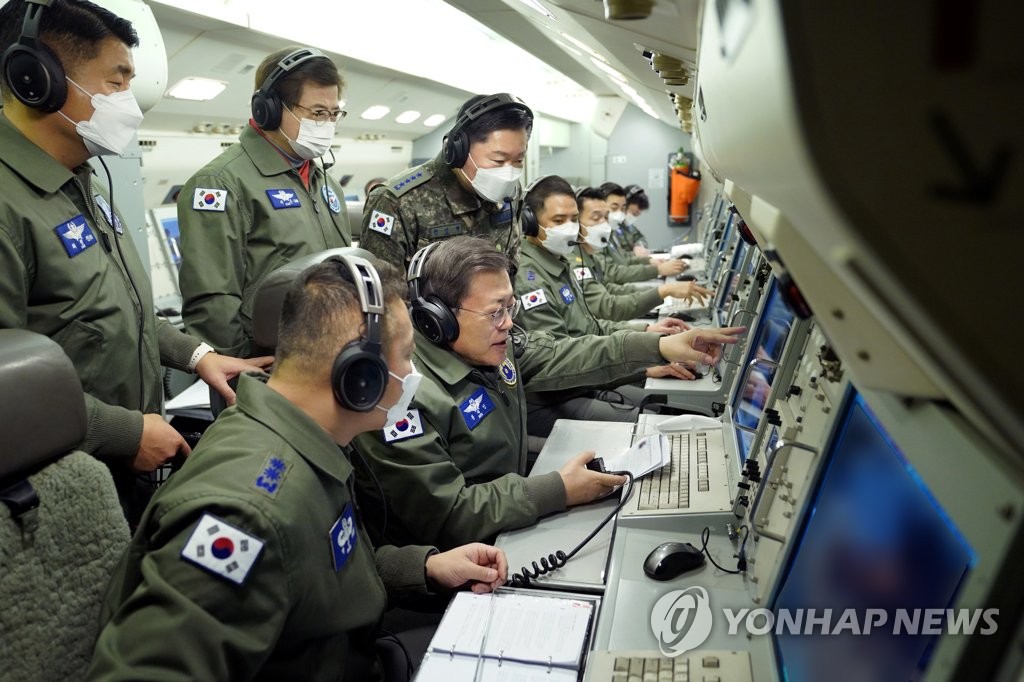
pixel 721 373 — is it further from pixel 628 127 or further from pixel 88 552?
pixel 628 127

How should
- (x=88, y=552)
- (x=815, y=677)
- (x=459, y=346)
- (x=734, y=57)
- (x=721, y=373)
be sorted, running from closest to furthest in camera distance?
(x=734, y=57) → (x=815, y=677) → (x=88, y=552) → (x=459, y=346) → (x=721, y=373)

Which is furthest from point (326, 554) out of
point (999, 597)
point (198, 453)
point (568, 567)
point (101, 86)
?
point (101, 86)

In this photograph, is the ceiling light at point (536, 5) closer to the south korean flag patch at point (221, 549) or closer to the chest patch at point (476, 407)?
the chest patch at point (476, 407)

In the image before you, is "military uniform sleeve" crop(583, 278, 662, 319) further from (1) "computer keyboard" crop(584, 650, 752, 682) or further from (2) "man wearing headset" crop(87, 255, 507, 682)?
(1) "computer keyboard" crop(584, 650, 752, 682)

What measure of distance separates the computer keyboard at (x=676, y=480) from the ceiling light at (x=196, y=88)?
3.32 metres

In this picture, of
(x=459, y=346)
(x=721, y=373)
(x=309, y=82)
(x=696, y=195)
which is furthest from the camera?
(x=696, y=195)

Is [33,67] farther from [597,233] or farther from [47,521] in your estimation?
[597,233]

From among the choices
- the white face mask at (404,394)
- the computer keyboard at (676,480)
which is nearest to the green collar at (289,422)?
the white face mask at (404,394)

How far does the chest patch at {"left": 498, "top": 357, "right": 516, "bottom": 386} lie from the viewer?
207 cm

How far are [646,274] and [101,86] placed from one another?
4752 mm

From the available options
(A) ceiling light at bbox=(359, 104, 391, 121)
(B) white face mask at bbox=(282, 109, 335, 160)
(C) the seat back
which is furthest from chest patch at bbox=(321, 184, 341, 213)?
(A) ceiling light at bbox=(359, 104, 391, 121)

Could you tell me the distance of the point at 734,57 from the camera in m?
0.56

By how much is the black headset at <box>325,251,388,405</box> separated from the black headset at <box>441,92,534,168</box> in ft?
4.40

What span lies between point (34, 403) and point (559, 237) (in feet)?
9.29
